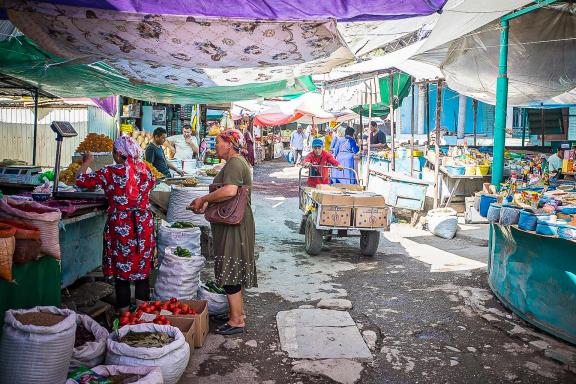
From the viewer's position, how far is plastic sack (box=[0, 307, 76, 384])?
3430 mm

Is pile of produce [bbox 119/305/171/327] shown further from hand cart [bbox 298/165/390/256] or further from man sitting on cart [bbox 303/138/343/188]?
man sitting on cart [bbox 303/138/343/188]

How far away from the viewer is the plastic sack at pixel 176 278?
19.3 feet

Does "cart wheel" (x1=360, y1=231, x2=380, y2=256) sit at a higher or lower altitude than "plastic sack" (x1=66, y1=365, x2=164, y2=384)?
higher

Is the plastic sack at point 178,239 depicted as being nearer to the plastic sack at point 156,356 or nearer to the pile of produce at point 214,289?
the pile of produce at point 214,289

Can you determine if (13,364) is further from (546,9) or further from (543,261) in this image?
(546,9)

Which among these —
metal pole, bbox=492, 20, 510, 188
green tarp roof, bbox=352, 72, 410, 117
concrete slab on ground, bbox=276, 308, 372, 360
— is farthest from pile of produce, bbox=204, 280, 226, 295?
green tarp roof, bbox=352, 72, 410, 117

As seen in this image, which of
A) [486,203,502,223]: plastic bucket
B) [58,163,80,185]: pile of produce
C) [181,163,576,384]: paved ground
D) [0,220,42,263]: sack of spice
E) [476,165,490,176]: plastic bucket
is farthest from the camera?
[476,165,490,176]: plastic bucket

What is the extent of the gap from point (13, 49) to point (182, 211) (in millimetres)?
3119

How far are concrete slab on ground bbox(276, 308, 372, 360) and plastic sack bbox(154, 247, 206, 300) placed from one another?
107 cm

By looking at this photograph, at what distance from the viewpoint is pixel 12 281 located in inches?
143

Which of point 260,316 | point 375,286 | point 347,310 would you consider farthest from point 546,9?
point 260,316

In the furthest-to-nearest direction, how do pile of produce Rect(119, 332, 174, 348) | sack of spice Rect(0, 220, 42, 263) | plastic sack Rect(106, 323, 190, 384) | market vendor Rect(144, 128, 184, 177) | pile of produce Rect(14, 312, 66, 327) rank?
market vendor Rect(144, 128, 184, 177) → pile of produce Rect(119, 332, 174, 348) → plastic sack Rect(106, 323, 190, 384) → sack of spice Rect(0, 220, 42, 263) → pile of produce Rect(14, 312, 66, 327)

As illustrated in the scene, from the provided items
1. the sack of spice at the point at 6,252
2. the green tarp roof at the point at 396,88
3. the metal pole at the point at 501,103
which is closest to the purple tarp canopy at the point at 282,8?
the sack of spice at the point at 6,252

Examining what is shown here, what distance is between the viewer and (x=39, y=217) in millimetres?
4133
